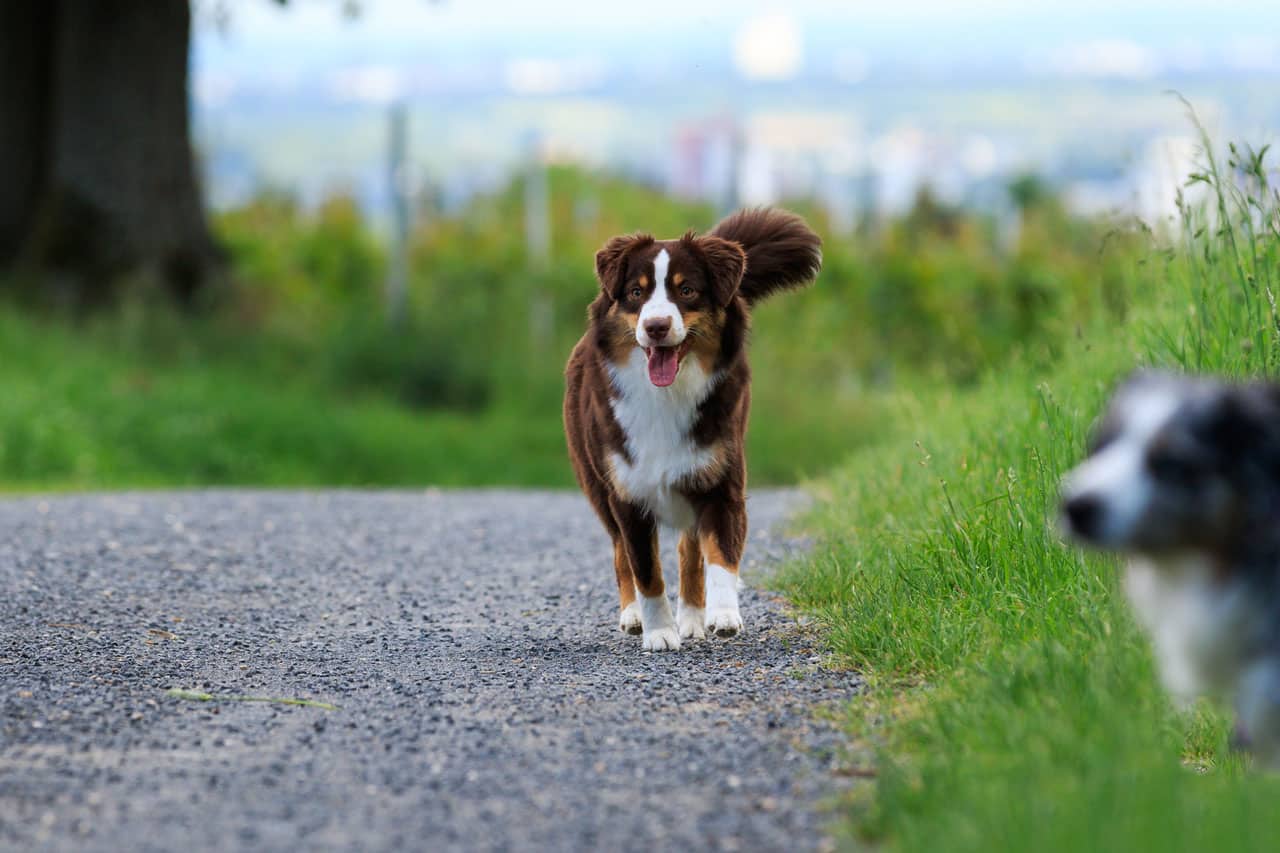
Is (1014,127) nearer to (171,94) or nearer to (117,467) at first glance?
(171,94)

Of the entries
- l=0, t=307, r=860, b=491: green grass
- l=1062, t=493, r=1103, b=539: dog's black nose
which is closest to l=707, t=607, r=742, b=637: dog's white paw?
l=1062, t=493, r=1103, b=539: dog's black nose

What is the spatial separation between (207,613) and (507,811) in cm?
320

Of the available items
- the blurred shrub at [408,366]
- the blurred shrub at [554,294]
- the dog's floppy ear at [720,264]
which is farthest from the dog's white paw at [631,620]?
the blurred shrub at [408,366]

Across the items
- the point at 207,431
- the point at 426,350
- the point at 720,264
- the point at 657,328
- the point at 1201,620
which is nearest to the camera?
the point at 1201,620

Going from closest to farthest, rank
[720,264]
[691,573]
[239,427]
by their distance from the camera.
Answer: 1. [720,264]
2. [691,573]
3. [239,427]

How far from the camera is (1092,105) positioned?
43500 millimetres

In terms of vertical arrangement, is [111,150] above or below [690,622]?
above

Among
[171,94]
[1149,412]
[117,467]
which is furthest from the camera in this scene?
[171,94]

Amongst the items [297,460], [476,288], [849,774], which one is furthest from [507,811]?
[476,288]

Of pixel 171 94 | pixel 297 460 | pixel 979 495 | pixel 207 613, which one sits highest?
pixel 171 94

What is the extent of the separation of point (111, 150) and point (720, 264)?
39.7 feet

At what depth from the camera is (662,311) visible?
5559mm

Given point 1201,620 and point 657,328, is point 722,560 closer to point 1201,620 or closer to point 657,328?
point 657,328

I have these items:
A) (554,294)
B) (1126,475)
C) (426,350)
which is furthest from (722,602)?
(554,294)
